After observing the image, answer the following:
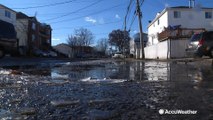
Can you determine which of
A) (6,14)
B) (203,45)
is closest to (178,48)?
(203,45)

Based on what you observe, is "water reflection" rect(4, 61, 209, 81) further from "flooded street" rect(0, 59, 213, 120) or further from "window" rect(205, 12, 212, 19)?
"window" rect(205, 12, 212, 19)

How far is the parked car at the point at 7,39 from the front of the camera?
1892 cm

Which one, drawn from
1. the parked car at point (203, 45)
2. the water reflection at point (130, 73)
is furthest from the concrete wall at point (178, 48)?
the water reflection at point (130, 73)

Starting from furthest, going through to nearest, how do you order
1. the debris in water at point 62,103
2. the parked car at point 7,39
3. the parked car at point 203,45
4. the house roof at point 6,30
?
the parked car at point 7,39 < the house roof at point 6,30 < the parked car at point 203,45 < the debris in water at point 62,103

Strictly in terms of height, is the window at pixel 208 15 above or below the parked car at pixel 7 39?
above

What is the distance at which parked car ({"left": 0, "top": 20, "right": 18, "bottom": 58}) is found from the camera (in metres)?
18.9

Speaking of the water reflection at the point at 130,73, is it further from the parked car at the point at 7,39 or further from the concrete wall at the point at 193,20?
the concrete wall at the point at 193,20

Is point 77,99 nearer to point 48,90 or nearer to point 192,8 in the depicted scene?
point 48,90

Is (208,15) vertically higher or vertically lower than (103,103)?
higher

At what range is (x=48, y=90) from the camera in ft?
19.0

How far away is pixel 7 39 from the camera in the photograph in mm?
19594

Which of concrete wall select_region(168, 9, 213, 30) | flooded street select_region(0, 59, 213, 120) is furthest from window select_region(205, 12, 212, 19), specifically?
flooded street select_region(0, 59, 213, 120)

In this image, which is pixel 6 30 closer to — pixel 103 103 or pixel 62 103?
pixel 62 103

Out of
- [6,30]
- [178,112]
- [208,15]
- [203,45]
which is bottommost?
[178,112]
